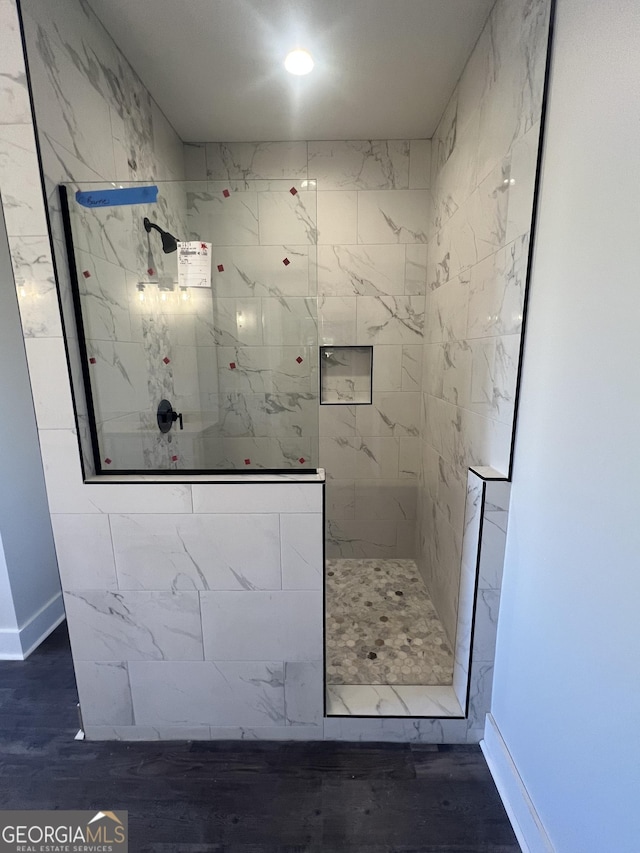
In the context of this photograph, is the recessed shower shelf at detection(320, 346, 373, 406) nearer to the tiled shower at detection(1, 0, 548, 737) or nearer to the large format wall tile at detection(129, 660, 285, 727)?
the tiled shower at detection(1, 0, 548, 737)

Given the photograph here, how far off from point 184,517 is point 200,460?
221 millimetres

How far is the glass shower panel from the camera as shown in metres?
1.29

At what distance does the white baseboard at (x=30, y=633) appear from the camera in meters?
1.72

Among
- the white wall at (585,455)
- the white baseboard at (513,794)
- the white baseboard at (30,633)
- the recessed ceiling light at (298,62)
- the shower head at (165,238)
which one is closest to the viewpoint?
the white wall at (585,455)

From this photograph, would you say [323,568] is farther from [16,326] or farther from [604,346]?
[16,326]

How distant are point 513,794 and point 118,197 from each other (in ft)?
7.79

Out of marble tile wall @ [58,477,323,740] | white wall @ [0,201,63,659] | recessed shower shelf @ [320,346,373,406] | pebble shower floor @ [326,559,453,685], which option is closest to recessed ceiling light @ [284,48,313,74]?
recessed shower shelf @ [320,346,373,406]

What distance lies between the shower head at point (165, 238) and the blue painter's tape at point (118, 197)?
0.23ft

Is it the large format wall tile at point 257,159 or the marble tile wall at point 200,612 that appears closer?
the marble tile wall at point 200,612

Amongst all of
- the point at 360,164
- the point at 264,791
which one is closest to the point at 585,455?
the point at 264,791

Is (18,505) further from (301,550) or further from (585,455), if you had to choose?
(585,455)

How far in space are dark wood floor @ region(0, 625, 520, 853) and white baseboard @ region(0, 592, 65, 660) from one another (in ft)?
1.15

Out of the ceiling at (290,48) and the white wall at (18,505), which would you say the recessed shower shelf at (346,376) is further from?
the white wall at (18,505)
